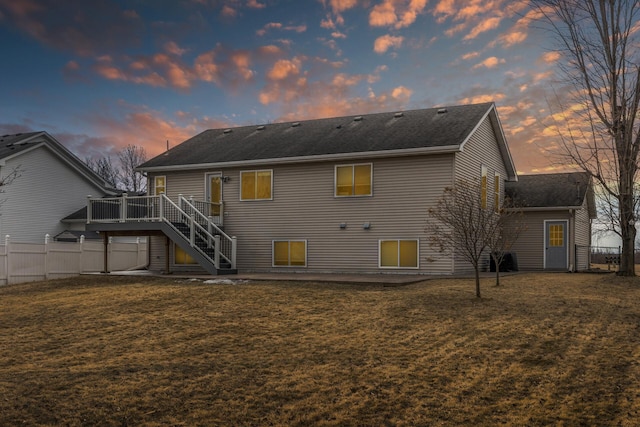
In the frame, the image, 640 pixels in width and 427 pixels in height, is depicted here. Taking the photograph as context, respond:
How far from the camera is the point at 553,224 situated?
23.9m

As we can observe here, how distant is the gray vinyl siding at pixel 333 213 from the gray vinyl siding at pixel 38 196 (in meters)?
10.4

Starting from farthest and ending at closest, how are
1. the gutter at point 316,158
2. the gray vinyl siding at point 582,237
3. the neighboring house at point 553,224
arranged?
the gray vinyl siding at point 582,237
the neighboring house at point 553,224
the gutter at point 316,158

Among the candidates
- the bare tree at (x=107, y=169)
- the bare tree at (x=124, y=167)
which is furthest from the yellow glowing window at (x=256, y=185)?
the bare tree at (x=107, y=169)

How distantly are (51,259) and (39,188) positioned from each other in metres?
9.19

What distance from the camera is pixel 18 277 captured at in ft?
63.8

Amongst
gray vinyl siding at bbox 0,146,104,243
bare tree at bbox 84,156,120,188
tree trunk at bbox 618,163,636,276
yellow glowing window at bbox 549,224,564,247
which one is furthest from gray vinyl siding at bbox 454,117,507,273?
bare tree at bbox 84,156,120,188

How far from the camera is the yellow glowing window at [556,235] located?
2369 cm

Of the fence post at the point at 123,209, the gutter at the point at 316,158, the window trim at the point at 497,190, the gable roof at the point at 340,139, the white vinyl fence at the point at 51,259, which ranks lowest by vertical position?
the white vinyl fence at the point at 51,259

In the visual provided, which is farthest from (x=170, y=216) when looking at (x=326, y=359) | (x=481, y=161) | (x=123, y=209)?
(x=326, y=359)

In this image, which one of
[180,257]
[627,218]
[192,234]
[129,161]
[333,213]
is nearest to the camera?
[627,218]

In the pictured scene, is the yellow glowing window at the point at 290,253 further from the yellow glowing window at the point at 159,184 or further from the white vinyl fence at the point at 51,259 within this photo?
the white vinyl fence at the point at 51,259

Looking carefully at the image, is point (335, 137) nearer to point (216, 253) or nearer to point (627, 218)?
point (216, 253)

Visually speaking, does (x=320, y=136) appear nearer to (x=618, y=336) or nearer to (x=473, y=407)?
(x=618, y=336)

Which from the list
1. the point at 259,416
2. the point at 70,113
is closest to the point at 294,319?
the point at 259,416
